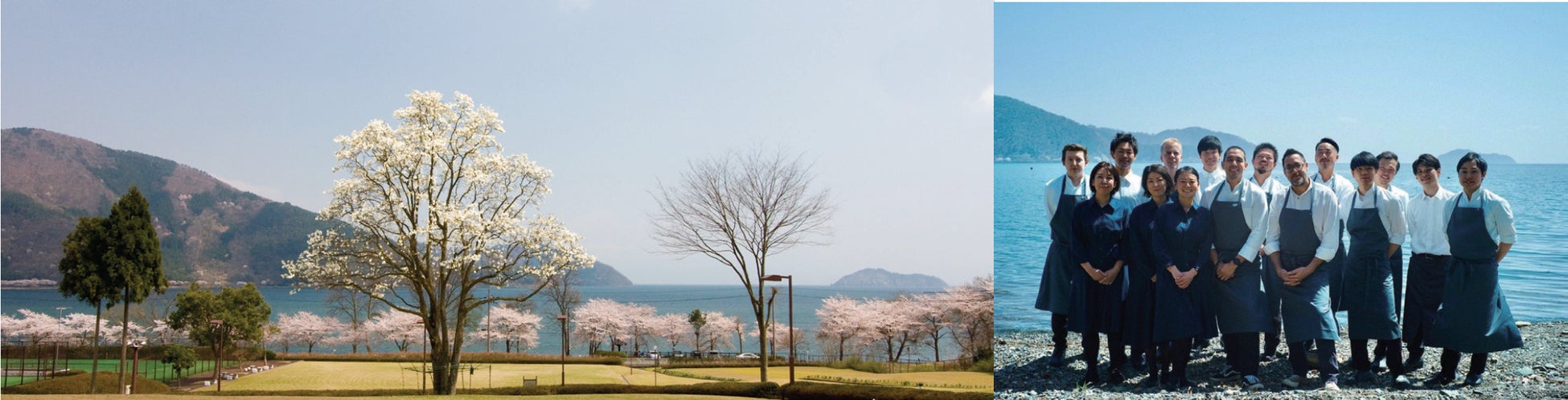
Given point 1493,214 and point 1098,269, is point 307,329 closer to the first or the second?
point 1098,269

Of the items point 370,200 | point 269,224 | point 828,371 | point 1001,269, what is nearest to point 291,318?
point 269,224

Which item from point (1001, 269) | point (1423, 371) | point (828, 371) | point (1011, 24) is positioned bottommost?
point (828, 371)

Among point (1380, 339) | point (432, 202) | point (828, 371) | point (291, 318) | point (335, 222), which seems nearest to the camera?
point (1380, 339)

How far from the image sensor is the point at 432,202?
39.5 feet

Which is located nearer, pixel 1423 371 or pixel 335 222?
pixel 1423 371

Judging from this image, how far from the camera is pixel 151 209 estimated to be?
21.6 m

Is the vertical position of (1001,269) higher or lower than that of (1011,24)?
lower

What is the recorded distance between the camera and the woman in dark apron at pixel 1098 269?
21.2 ft

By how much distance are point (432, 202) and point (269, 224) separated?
12.6 meters

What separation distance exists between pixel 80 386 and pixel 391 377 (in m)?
3.91

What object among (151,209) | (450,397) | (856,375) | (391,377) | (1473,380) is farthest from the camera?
(151,209)

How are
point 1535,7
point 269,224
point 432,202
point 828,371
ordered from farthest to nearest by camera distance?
point 269,224 → point 828,371 → point 432,202 → point 1535,7

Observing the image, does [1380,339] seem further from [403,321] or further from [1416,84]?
[403,321]

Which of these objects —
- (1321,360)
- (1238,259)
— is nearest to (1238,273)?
(1238,259)
